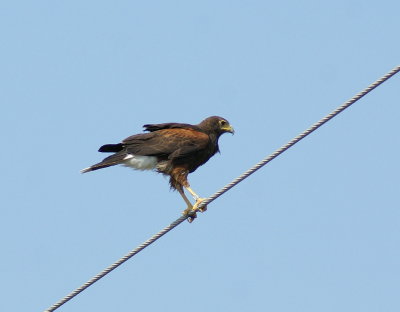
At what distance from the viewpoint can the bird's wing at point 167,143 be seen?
12.1 m

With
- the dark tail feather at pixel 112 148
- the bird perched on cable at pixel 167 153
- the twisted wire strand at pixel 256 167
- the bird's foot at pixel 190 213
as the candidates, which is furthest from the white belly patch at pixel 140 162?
the twisted wire strand at pixel 256 167

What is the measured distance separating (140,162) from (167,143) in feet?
1.48

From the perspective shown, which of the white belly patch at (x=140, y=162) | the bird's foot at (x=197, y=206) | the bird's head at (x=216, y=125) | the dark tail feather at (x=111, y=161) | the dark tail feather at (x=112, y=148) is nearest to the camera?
the bird's foot at (x=197, y=206)

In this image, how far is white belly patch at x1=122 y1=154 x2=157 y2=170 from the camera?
12047mm

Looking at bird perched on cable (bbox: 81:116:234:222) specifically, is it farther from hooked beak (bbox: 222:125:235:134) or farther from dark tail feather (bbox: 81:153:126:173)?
hooked beak (bbox: 222:125:235:134)

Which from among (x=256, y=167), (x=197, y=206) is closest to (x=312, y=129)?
(x=256, y=167)

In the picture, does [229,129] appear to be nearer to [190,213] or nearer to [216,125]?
[216,125]

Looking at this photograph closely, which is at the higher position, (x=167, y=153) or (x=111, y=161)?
(x=111, y=161)

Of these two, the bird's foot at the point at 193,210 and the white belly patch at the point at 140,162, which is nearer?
the bird's foot at the point at 193,210

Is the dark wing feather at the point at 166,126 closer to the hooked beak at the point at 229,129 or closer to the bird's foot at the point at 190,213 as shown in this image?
the hooked beak at the point at 229,129

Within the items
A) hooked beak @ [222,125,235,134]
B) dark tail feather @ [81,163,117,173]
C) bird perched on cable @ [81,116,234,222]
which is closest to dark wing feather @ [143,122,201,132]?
bird perched on cable @ [81,116,234,222]

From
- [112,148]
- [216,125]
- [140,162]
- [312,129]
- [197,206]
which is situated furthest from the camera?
[216,125]

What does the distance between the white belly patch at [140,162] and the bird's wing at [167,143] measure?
0.07 metres

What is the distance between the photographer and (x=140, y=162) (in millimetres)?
12109
